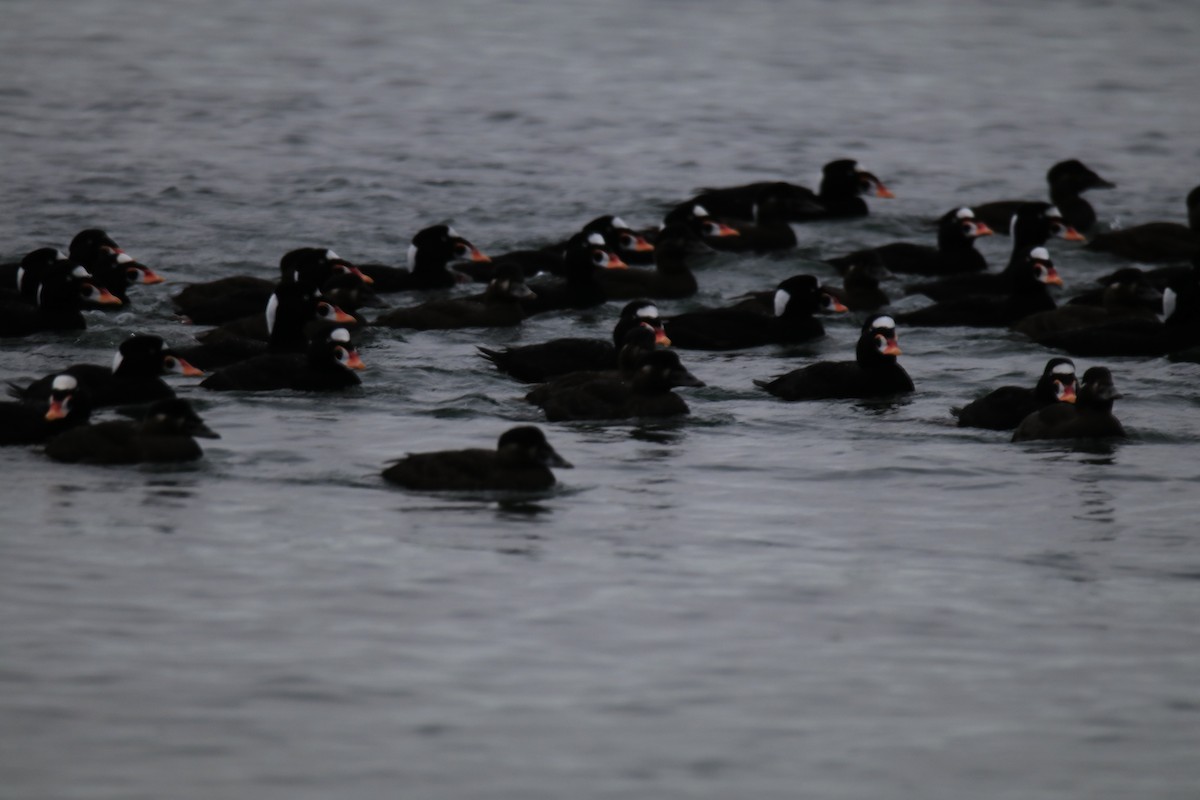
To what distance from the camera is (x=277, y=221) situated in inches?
1031

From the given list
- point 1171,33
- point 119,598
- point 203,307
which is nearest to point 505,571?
point 119,598

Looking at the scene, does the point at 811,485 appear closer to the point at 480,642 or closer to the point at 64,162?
the point at 480,642

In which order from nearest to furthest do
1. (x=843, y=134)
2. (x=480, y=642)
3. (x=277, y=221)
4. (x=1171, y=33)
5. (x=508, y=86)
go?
(x=480, y=642) < (x=277, y=221) < (x=843, y=134) < (x=508, y=86) < (x=1171, y=33)

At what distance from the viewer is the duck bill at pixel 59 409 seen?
14422mm

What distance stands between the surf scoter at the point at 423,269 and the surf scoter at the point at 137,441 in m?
7.71

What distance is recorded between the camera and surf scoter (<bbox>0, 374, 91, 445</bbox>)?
14.4 meters

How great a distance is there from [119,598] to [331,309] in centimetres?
801

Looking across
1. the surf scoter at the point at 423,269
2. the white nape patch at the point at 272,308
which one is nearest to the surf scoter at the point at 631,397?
the white nape patch at the point at 272,308

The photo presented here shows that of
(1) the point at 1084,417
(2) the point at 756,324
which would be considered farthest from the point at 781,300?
(1) the point at 1084,417

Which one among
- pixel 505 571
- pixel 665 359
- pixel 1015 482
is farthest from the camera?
pixel 665 359

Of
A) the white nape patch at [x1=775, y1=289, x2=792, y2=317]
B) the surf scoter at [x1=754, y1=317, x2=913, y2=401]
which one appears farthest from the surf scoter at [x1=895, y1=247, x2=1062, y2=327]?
the surf scoter at [x1=754, y1=317, x2=913, y2=401]

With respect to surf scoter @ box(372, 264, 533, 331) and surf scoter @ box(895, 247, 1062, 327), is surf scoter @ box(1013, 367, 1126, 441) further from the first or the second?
surf scoter @ box(372, 264, 533, 331)

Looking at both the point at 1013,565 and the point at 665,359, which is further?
the point at 665,359

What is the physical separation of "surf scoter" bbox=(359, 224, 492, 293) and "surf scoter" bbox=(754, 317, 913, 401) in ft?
18.1
